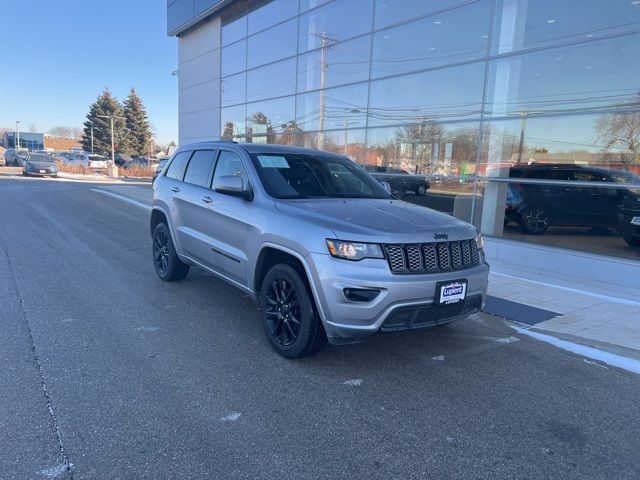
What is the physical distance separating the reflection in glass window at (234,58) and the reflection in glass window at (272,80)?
2.71 ft

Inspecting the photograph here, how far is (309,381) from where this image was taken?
146 inches

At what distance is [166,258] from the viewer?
6.42 m

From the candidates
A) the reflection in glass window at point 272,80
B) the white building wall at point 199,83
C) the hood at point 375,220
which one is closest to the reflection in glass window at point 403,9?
the reflection in glass window at point 272,80

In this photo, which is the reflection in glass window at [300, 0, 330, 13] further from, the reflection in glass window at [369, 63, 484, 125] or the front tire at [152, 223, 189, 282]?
the front tire at [152, 223, 189, 282]

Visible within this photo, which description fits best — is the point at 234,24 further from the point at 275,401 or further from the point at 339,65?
the point at 275,401

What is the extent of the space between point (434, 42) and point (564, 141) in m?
4.19

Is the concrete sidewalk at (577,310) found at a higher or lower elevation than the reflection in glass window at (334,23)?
lower

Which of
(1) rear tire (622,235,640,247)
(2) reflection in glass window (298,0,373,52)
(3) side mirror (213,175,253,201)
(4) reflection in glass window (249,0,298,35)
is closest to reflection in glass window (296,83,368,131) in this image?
(2) reflection in glass window (298,0,373,52)

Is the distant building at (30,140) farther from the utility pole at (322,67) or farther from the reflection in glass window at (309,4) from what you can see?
the utility pole at (322,67)

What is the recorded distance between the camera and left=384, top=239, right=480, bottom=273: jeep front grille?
11.8ft

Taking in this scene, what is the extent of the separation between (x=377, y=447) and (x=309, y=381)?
939mm

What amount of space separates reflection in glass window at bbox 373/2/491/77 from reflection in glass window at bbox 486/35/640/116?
2.85 feet

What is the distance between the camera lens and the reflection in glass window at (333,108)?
13148 mm

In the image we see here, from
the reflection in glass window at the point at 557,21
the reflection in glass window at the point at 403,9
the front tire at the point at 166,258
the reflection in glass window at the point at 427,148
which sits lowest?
the front tire at the point at 166,258
